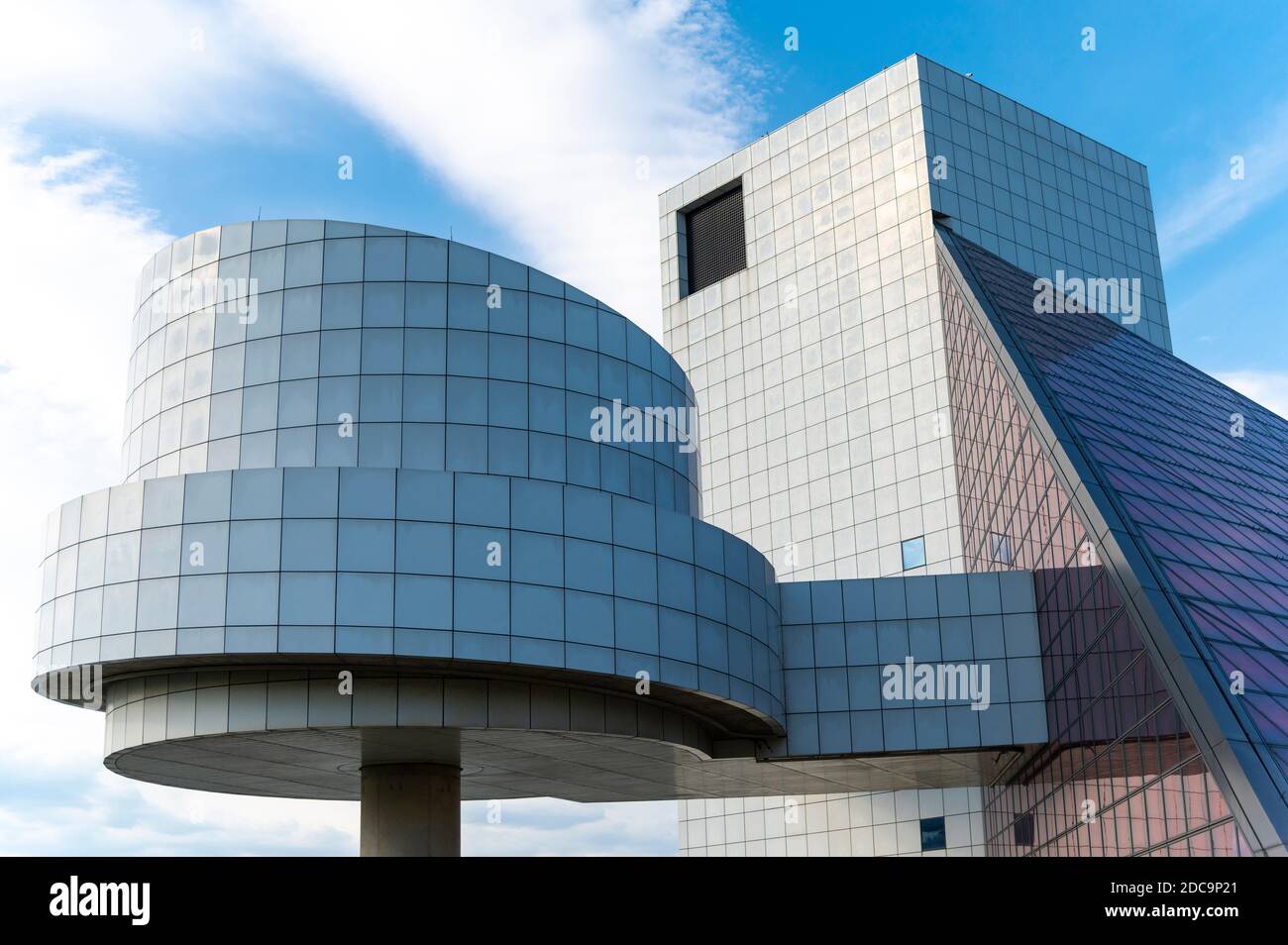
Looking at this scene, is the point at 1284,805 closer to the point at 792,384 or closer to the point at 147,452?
the point at 147,452

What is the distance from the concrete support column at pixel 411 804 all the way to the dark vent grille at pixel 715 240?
1240 inches

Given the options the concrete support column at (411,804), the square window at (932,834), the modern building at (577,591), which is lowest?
the square window at (932,834)

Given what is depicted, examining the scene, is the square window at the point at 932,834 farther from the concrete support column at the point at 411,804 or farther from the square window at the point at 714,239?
the square window at the point at 714,239

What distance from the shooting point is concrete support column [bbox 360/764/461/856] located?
30703 mm

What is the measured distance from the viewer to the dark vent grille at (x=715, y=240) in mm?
57594

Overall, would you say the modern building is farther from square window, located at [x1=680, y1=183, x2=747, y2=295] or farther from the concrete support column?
square window, located at [x1=680, y1=183, x2=747, y2=295]

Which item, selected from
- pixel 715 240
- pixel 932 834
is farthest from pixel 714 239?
pixel 932 834

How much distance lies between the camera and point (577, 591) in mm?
26688

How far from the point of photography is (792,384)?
53.0 metres

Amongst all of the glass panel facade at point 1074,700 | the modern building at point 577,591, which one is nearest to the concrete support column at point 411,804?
the modern building at point 577,591

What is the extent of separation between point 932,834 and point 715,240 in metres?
28.3

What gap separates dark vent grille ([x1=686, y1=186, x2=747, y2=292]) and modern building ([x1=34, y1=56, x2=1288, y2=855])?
660 inches

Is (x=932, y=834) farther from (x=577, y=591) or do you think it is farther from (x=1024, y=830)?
(x=577, y=591)
